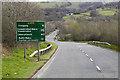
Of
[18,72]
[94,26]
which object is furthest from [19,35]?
[94,26]

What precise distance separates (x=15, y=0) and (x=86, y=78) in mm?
14235

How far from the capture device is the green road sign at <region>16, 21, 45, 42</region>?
65.4 feet

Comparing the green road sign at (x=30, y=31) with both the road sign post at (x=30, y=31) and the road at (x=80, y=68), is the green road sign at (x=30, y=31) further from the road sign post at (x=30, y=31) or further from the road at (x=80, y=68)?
the road at (x=80, y=68)

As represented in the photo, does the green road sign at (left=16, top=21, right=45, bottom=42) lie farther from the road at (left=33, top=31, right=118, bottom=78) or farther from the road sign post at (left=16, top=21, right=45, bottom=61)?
the road at (left=33, top=31, right=118, bottom=78)

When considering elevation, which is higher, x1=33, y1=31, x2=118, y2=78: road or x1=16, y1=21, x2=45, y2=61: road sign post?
x1=16, y1=21, x2=45, y2=61: road sign post

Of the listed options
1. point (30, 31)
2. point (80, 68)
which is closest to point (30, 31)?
point (30, 31)

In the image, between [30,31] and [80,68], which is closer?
[80,68]

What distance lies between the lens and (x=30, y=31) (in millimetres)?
20188

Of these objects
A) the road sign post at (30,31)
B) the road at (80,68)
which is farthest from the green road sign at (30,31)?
the road at (80,68)

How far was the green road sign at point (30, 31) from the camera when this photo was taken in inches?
785

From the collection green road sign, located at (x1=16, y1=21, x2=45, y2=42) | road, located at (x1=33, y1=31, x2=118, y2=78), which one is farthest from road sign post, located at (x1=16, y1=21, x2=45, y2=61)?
road, located at (x1=33, y1=31, x2=118, y2=78)

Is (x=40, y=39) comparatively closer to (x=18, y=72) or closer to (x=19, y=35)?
(x=19, y=35)

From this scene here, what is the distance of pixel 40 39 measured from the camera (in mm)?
20312

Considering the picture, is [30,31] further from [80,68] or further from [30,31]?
[80,68]
